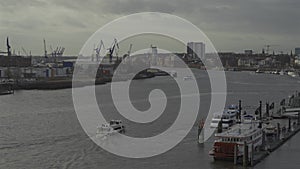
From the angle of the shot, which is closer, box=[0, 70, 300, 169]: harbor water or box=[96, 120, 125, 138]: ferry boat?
box=[0, 70, 300, 169]: harbor water

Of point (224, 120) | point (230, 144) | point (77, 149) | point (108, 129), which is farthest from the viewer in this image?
point (224, 120)

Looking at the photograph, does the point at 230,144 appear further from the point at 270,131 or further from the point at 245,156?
the point at 270,131

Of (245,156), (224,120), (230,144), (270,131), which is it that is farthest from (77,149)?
(270,131)

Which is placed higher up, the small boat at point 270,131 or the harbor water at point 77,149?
the small boat at point 270,131

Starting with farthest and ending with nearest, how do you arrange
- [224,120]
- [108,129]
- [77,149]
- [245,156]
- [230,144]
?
[224,120] < [108,129] < [77,149] < [230,144] < [245,156]

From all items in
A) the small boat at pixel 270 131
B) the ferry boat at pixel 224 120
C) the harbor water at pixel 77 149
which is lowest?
the harbor water at pixel 77 149

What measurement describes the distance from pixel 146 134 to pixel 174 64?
3380 cm

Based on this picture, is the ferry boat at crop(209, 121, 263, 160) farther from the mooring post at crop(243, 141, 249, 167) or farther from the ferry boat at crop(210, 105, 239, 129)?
the ferry boat at crop(210, 105, 239, 129)

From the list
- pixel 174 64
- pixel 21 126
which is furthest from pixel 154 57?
pixel 21 126

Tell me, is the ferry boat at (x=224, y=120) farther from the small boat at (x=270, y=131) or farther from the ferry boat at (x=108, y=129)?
the ferry boat at (x=108, y=129)

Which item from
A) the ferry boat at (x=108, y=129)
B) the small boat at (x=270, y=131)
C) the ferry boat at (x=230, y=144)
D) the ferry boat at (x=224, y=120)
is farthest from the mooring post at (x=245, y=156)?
the ferry boat at (x=108, y=129)

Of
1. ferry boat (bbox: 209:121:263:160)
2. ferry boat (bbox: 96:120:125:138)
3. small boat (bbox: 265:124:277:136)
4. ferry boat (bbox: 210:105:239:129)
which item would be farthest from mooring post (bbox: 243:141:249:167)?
ferry boat (bbox: 96:120:125:138)

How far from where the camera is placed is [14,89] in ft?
45.9

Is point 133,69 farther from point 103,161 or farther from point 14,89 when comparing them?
point 103,161
